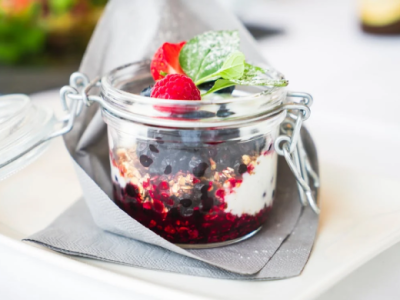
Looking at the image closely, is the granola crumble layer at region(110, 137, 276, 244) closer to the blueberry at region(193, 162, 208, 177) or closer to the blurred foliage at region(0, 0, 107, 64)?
the blueberry at region(193, 162, 208, 177)

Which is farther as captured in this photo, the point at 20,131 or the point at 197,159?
the point at 20,131

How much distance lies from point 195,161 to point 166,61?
154 millimetres

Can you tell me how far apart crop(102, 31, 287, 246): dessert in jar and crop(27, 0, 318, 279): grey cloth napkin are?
0.03 m

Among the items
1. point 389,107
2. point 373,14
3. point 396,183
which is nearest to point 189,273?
point 396,183

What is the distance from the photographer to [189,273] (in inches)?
20.3

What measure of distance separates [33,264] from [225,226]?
22 cm

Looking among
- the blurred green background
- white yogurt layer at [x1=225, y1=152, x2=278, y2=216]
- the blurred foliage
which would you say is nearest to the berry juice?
white yogurt layer at [x1=225, y1=152, x2=278, y2=216]

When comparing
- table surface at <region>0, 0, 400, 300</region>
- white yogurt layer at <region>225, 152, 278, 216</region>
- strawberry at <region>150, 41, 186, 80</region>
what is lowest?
table surface at <region>0, 0, 400, 300</region>

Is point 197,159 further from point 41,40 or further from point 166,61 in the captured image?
point 41,40

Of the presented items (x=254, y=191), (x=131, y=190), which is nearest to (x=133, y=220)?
(x=131, y=190)

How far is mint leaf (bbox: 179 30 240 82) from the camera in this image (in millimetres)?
607

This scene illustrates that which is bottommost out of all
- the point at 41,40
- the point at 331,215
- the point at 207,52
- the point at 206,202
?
the point at 41,40

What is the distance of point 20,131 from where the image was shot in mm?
646

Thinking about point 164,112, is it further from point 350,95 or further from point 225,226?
point 350,95
